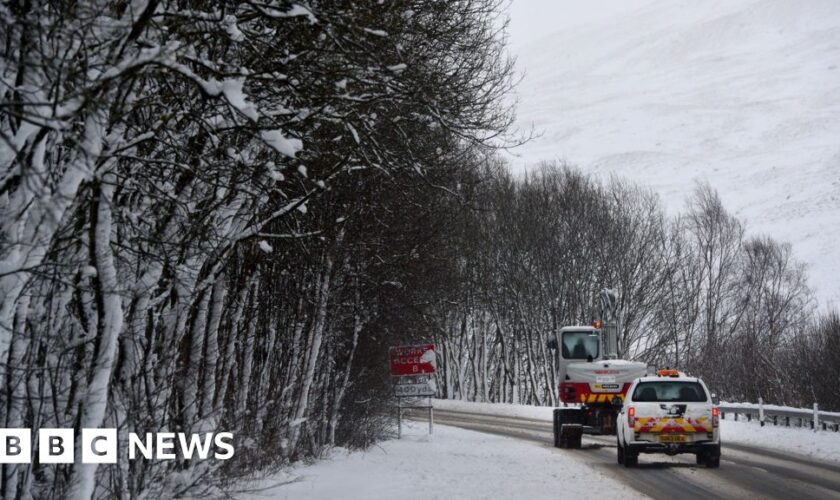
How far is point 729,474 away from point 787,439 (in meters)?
10.4

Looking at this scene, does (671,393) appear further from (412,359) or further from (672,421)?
(412,359)

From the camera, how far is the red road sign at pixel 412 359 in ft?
82.8

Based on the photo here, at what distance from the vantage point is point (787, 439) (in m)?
28.2

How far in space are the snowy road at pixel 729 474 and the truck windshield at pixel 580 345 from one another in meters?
2.31

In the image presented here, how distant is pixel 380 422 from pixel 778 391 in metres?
24.6

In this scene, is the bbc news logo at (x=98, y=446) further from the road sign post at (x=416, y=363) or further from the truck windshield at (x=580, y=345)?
the truck windshield at (x=580, y=345)

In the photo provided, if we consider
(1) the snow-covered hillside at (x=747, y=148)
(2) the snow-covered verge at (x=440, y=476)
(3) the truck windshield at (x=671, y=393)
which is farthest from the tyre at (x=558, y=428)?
(1) the snow-covered hillside at (x=747, y=148)

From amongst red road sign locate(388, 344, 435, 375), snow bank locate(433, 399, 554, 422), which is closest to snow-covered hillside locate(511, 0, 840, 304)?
snow bank locate(433, 399, 554, 422)

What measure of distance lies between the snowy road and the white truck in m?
0.38

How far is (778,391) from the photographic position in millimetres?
46500

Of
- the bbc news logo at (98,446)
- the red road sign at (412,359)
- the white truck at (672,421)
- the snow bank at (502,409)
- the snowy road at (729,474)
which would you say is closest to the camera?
the bbc news logo at (98,446)

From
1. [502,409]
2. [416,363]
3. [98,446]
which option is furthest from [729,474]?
[502,409]

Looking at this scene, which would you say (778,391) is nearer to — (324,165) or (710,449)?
(710,449)

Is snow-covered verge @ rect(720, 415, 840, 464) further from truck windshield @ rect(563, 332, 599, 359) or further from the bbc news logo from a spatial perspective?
the bbc news logo
